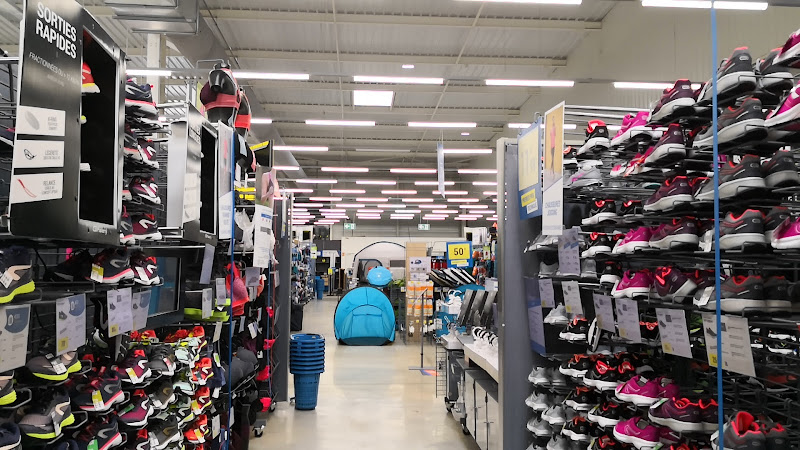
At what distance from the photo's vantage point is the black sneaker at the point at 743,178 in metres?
2.18

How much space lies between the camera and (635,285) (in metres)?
2.88

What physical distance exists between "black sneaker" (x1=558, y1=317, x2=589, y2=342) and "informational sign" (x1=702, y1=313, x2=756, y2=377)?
51.4 inches

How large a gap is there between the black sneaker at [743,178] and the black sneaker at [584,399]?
1.60 metres

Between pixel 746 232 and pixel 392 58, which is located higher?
pixel 392 58

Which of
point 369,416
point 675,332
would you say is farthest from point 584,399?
point 369,416

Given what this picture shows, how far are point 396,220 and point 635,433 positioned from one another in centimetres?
3280

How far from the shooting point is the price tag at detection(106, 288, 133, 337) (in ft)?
8.63

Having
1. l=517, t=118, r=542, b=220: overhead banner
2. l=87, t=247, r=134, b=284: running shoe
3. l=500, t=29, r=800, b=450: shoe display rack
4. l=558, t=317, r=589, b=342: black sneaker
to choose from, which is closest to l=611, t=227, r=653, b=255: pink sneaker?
l=500, t=29, r=800, b=450: shoe display rack

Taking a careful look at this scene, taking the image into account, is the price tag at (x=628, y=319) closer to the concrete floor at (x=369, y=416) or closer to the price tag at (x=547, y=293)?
the price tag at (x=547, y=293)

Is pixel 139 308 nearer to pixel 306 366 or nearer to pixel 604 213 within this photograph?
pixel 604 213

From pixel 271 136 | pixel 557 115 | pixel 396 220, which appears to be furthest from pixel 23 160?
pixel 396 220

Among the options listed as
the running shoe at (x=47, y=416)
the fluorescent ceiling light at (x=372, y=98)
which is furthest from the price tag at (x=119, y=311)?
the fluorescent ceiling light at (x=372, y=98)

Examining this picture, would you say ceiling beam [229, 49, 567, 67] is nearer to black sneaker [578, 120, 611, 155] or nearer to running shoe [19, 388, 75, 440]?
black sneaker [578, 120, 611, 155]

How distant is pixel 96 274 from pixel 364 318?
10096mm
